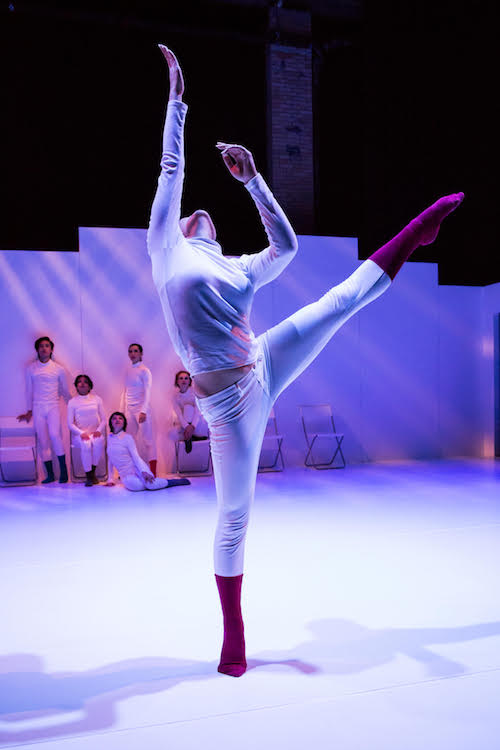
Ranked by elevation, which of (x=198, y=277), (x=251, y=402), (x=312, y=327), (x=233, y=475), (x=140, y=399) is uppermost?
(x=198, y=277)

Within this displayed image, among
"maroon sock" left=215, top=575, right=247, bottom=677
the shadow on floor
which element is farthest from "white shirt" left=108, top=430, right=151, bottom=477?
"maroon sock" left=215, top=575, right=247, bottom=677

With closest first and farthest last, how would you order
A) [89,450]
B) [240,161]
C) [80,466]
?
[240,161]
[89,450]
[80,466]

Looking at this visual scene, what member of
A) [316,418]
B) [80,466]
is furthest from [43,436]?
[316,418]

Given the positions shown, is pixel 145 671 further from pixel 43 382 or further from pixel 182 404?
pixel 43 382

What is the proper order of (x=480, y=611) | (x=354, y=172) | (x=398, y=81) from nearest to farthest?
(x=480, y=611) < (x=398, y=81) < (x=354, y=172)

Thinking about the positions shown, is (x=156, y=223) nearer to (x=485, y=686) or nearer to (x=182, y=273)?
(x=182, y=273)

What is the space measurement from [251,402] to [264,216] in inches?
23.8

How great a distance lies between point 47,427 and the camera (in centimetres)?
683

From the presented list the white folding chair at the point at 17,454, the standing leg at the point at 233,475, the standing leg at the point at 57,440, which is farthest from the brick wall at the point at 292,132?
the standing leg at the point at 233,475

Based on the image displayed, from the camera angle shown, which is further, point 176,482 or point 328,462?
point 328,462

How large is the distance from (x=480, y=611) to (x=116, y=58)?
331 inches

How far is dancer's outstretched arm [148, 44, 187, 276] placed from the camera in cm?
184

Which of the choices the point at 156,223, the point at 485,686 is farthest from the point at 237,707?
the point at 156,223

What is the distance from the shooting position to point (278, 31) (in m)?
8.82
